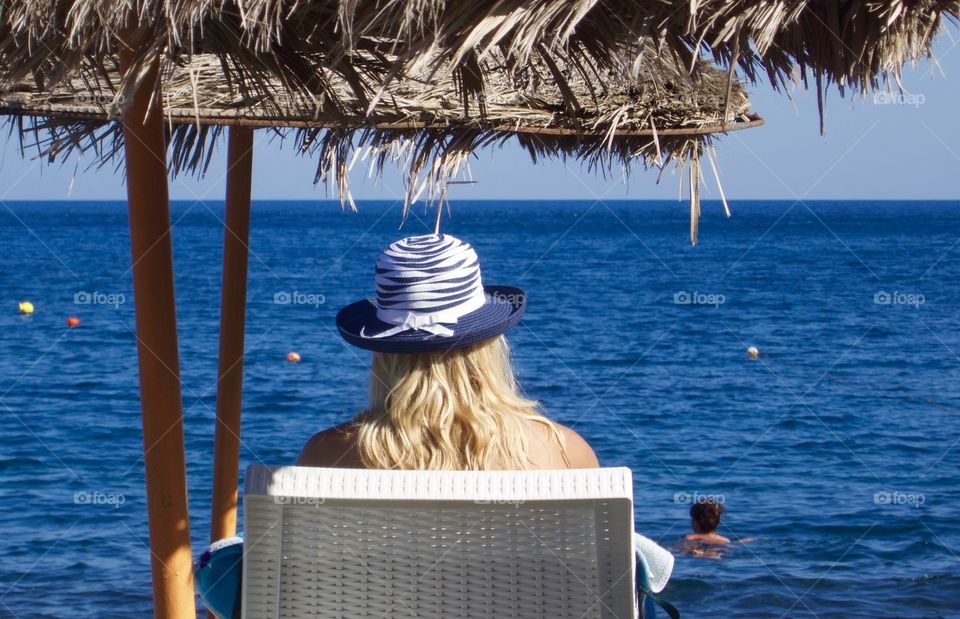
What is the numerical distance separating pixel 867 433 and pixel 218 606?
483 inches

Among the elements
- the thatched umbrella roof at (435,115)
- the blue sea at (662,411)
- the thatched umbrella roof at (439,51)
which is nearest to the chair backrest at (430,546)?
the blue sea at (662,411)

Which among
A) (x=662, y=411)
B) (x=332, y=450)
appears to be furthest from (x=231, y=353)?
(x=662, y=411)

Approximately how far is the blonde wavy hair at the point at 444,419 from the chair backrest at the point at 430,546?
0.66 ft

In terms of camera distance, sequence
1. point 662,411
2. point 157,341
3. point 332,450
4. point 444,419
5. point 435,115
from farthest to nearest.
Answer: point 662,411
point 435,115
point 157,341
point 332,450
point 444,419

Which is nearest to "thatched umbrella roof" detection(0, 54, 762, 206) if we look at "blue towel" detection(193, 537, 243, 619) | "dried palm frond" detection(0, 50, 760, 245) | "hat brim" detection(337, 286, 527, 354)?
"dried palm frond" detection(0, 50, 760, 245)

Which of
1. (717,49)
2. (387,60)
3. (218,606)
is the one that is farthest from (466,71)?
(218,606)

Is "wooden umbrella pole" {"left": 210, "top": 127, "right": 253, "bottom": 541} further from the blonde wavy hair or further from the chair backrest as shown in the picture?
the chair backrest

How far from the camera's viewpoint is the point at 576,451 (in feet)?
6.25

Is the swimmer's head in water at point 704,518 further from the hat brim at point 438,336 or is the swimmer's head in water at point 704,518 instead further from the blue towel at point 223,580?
the blue towel at point 223,580

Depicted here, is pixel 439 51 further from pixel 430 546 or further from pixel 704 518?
pixel 704 518

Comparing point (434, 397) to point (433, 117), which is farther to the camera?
point (433, 117)

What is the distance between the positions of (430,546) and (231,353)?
140 cm

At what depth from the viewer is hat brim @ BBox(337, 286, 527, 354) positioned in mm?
1789

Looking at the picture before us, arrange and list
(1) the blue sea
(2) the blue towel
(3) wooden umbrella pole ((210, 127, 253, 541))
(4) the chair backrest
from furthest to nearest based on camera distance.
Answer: (1) the blue sea
(3) wooden umbrella pole ((210, 127, 253, 541))
(2) the blue towel
(4) the chair backrest
